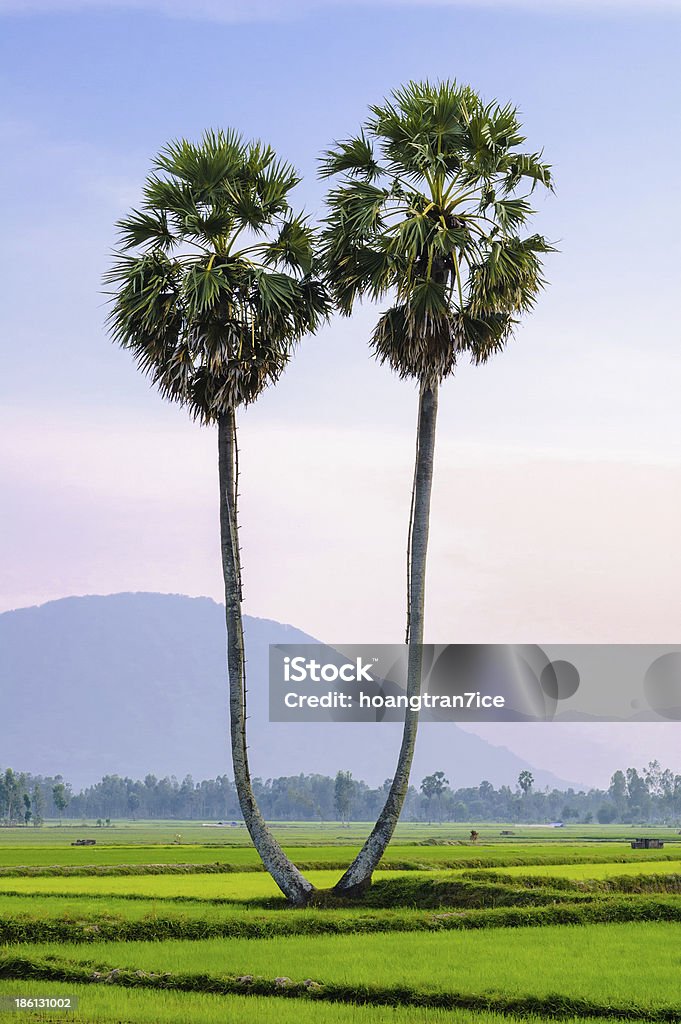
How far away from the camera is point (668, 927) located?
22609mm

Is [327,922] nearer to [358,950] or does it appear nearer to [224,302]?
[358,950]

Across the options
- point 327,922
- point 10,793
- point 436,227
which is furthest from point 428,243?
point 10,793

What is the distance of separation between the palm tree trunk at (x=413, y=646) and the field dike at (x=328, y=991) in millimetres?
8178

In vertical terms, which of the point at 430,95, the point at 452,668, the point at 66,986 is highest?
the point at 430,95

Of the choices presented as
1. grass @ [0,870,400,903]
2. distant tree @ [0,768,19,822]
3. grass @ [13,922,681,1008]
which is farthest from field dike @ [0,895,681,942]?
distant tree @ [0,768,19,822]

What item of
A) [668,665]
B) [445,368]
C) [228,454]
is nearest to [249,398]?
[228,454]

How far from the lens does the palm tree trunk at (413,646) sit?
25.4m

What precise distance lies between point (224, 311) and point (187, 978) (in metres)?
14.1

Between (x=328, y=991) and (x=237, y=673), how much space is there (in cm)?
1070

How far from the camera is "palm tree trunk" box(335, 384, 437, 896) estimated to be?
2538cm

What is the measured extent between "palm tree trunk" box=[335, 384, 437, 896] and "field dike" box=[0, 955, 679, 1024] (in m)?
8.18

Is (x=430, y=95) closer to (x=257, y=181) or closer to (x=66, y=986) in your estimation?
(x=257, y=181)

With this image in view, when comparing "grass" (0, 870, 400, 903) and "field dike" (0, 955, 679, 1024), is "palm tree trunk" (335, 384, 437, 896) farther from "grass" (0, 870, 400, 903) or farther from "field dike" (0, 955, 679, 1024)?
"field dike" (0, 955, 679, 1024)

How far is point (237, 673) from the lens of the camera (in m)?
26.5
